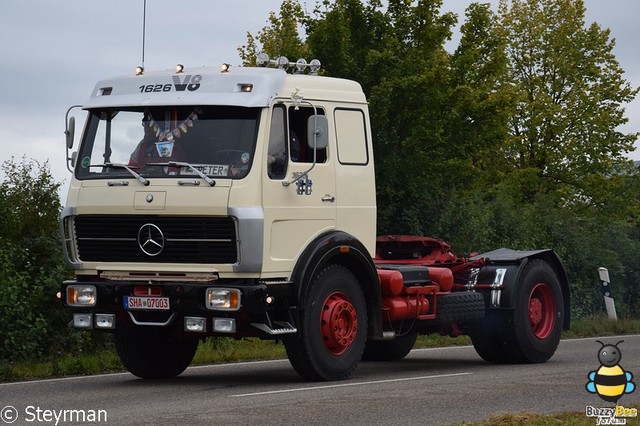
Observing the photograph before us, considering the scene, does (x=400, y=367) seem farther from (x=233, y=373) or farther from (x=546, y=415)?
(x=546, y=415)

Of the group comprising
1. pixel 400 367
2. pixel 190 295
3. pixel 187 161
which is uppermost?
pixel 187 161

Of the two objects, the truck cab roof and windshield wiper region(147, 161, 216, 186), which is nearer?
windshield wiper region(147, 161, 216, 186)

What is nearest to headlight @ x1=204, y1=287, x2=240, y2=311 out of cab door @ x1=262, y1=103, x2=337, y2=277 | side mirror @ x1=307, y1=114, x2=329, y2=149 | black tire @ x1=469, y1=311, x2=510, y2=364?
→ cab door @ x1=262, y1=103, x2=337, y2=277

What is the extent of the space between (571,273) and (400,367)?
14.2 meters

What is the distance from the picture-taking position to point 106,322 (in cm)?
1299

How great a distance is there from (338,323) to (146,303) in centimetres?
202

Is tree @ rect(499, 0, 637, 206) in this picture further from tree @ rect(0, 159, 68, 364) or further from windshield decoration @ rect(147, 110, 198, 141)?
windshield decoration @ rect(147, 110, 198, 141)

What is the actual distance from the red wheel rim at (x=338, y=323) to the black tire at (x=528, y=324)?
2.94m

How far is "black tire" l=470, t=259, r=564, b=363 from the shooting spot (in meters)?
15.9

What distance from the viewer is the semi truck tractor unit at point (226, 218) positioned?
492 inches

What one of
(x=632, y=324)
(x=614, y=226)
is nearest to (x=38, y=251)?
(x=632, y=324)

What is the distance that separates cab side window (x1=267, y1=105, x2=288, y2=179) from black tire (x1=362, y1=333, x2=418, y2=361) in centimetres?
458

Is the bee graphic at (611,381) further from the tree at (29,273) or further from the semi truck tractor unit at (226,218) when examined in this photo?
the tree at (29,273)

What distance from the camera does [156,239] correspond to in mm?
12711
